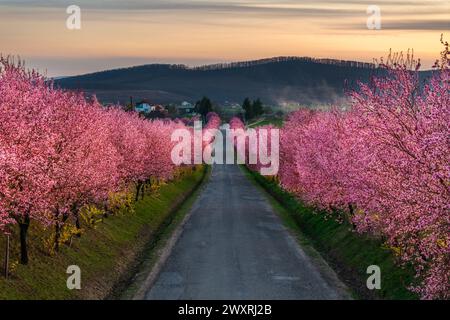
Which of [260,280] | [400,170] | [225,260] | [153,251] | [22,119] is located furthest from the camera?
[153,251]

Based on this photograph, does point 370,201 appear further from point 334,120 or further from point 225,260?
point 334,120

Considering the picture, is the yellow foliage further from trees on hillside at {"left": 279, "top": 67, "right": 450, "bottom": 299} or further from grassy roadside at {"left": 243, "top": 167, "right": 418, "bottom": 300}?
trees on hillside at {"left": 279, "top": 67, "right": 450, "bottom": 299}

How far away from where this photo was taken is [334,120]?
47.3 m

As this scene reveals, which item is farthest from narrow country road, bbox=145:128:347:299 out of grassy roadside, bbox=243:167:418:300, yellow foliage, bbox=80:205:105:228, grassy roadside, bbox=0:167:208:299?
yellow foliage, bbox=80:205:105:228

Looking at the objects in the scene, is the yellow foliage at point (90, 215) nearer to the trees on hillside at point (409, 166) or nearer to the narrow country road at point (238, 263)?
the narrow country road at point (238, 263)

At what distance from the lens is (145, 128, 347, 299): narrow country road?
29.9 metres

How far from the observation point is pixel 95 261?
1356 inches

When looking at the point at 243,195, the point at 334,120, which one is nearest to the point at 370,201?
the point at 334,120

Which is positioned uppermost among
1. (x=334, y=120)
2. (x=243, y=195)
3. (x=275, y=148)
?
(x=334, y=120)

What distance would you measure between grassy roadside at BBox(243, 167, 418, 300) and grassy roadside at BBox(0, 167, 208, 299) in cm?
1145

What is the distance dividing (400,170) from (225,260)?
698 inches

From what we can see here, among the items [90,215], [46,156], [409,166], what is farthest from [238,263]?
[409,166]

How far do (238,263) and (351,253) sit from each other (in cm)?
659

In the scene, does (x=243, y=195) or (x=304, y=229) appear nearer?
(x=304, y=229)
